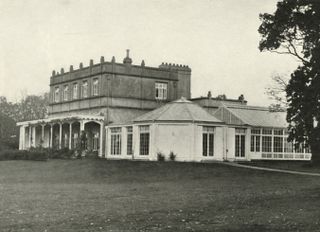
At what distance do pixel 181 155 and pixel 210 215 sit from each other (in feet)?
78.8

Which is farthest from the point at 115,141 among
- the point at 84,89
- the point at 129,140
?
the point at 84,89

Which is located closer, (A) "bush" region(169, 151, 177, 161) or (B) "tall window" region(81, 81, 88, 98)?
(A) "bush" region(169, 151, 177, 161)

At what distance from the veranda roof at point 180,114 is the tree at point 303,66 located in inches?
386

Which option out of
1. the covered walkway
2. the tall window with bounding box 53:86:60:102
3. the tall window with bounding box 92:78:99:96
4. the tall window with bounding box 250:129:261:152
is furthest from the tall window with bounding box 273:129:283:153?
the tall window with bounding box 53:86:60:102

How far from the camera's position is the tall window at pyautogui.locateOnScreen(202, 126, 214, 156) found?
3866cm

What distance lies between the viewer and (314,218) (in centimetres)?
1336

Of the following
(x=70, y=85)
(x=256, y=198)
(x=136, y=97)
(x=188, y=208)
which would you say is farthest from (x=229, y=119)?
(x=188, y=208)

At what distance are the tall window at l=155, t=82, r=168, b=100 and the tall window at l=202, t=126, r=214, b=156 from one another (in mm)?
12378

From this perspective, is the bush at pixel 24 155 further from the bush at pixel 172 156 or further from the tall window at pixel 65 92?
the tall window at pixel 65 92

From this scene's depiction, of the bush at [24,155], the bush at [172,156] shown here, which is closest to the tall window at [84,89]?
the bush at [24,155]

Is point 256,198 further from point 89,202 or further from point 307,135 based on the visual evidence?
point 307,135

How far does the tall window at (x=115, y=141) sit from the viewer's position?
42.8 m

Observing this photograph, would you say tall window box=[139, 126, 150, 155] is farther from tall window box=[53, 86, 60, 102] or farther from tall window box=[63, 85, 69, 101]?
tall window box=[53, 86, 60, 102]

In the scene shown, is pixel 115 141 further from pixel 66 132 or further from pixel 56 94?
pixel 56 94
